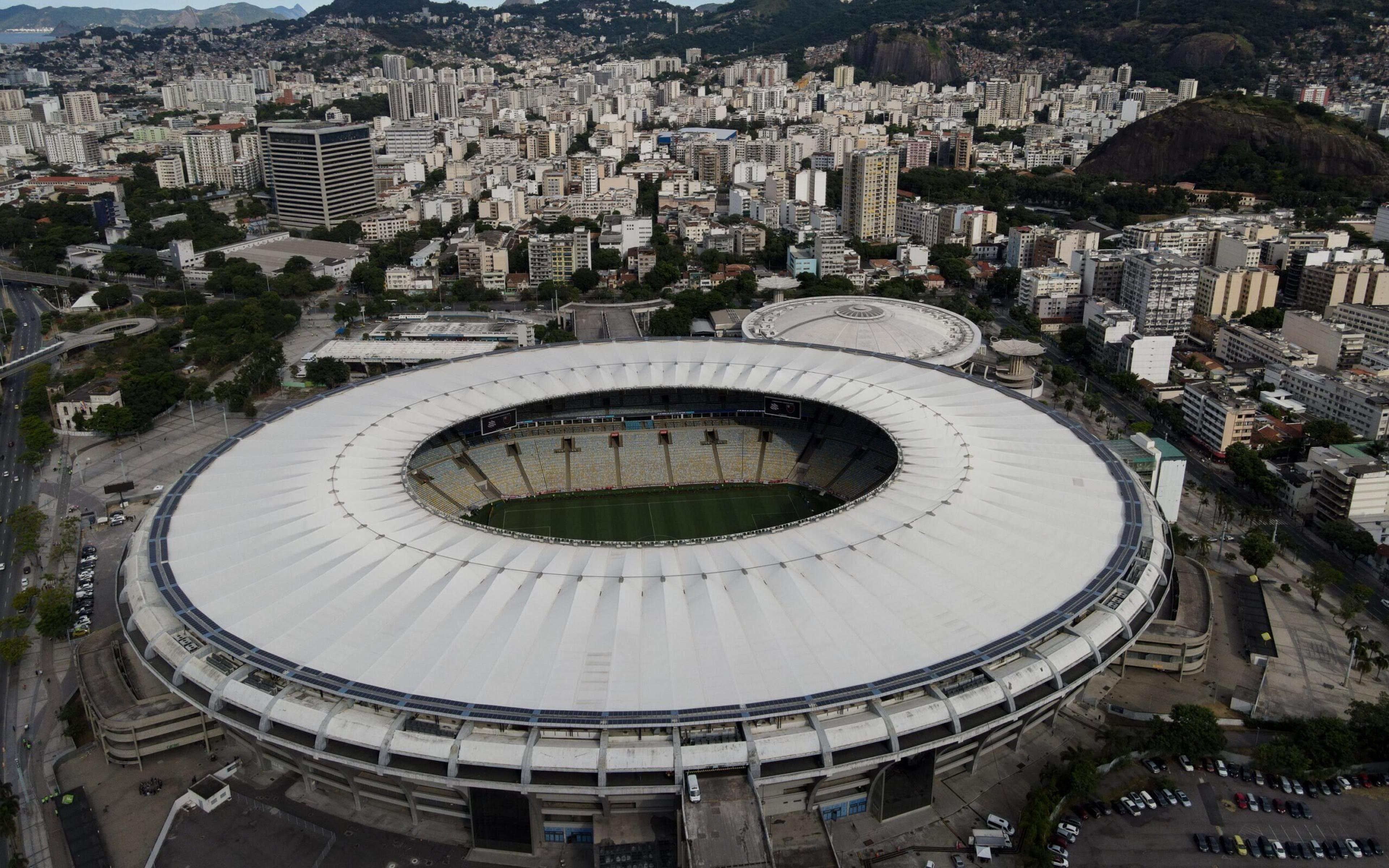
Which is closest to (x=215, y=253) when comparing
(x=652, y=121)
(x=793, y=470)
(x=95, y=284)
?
(x=95, y=284)

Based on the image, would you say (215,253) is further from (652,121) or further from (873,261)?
(652,121)

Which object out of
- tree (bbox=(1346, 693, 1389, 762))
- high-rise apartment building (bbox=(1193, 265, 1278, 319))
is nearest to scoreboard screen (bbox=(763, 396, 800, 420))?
tree (bbox=(1346, 693, 1389, 762))

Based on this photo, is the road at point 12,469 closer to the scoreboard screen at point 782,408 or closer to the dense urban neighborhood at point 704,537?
the dense urban neighborhood at point 704,537

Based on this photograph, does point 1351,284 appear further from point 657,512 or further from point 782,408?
point 657,512

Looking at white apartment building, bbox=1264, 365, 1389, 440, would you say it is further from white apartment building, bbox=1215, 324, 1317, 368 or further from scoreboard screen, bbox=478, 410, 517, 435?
scoreboard screen, bbox=478, 410, 517, 435

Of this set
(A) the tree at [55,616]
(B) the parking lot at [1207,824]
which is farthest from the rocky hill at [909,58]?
(A) the tree at [55,616]

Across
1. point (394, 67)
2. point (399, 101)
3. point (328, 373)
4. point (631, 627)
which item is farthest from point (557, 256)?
point (394, 67)
